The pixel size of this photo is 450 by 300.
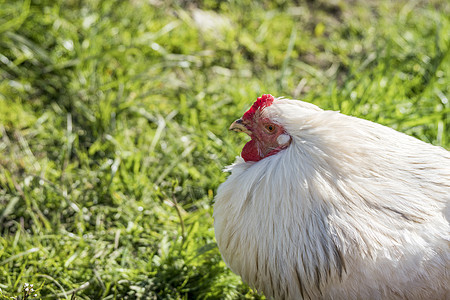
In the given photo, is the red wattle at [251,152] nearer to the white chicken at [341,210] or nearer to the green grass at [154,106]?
the white chicken at [341,210]

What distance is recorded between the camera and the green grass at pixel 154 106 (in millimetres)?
2799

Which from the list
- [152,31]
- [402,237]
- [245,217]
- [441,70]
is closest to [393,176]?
[402,237]

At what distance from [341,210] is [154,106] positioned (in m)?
2.30

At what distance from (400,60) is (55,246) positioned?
3378mm

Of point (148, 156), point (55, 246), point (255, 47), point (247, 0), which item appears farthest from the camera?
point (247, 0)

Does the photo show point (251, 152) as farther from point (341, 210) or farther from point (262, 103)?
point (341, 210)

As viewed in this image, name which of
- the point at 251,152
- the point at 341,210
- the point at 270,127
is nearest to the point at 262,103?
the point at 270,127

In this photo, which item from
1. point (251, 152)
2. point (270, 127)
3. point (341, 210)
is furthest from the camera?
point (251, 152)

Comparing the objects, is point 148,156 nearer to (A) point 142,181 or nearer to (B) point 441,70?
(A) point 142,181

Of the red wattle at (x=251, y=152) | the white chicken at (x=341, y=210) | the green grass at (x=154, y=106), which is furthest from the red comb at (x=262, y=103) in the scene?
the green grass at (x=154, y=106)

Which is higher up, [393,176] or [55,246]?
[393,176]

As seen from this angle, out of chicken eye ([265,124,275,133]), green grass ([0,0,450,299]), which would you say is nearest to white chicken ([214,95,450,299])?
chicken eye ([265,124,275,133])

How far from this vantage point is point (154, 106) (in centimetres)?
395

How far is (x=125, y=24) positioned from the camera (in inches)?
174
